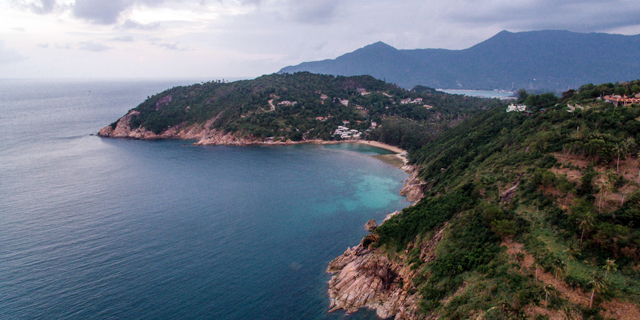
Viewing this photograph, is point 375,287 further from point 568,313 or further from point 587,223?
point 587,223

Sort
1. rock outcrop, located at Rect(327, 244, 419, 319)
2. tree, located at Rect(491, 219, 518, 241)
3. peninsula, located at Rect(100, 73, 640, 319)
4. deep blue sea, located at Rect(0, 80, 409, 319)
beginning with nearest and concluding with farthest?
peninsula, located at Rect(100, 73, 640, 319) < tree, located at Rect(491, 219, 518, 241) < rock outcrop, located at Rect(327, 244, 419, 319) < deep blue sea, located at Rect(0, 80, 409, 319)

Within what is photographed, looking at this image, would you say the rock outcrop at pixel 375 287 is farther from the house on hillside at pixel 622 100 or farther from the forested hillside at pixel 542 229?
the house on hillside at pixel 622 100

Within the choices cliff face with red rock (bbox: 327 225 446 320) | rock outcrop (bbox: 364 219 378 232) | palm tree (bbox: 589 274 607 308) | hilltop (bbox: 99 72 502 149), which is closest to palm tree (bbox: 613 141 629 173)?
palm tree (bbox: 589 274 607 308)

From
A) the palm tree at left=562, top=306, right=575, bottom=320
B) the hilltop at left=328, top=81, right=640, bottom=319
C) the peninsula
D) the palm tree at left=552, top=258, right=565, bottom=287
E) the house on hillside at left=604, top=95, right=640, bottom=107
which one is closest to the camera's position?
the palm tree at left=562, top=306, right=575, bottom=320

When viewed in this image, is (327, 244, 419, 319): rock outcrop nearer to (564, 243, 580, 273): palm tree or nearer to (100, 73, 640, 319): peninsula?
(100, 73, 640, 319): peninsula

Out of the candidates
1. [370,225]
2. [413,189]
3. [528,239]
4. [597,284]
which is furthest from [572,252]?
[413,189]

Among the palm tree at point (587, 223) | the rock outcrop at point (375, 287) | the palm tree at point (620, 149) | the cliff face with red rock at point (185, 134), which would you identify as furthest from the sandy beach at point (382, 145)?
the palm tree at point (587, 223)
